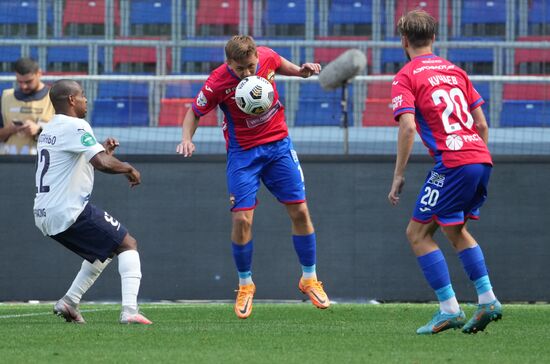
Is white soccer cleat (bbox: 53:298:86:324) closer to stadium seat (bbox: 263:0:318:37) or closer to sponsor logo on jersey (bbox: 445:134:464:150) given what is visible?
sponsor logo on jersey (bbox: 445:134:464:150)

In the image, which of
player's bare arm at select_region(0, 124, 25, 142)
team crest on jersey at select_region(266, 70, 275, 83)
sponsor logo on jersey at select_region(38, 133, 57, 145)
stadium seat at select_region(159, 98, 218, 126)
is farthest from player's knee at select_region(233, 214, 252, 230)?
stadium seat at select_region(159, 98, 218, 126)

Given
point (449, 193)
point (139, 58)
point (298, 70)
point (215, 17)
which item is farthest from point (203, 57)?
point (449, 193)

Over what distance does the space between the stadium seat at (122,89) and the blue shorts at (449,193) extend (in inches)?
223

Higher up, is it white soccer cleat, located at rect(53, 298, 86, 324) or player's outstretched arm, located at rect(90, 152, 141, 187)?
player's outstretched arm, located at rect(90, 152, 141, 187)

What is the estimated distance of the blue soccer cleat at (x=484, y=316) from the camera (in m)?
5.86

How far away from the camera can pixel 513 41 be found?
519 inches

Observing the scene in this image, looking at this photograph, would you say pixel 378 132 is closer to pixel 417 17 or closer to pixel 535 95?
pixel 535 95

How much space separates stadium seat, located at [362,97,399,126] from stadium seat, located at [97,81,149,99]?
2.30 meters

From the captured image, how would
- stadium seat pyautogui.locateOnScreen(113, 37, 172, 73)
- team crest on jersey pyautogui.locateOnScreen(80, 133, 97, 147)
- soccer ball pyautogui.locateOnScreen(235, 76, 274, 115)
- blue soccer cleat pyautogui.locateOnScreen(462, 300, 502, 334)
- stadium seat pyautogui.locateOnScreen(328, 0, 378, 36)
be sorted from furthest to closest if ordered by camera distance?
stadium seat pyautogui.locateOnScreen(328, 0, 378, 36) < stadium seat pyautogui.locateOnScreen(113, 37, 172, 73) < soccer ball pyautogui.locateOnScreen(235, 76, 274, 115) < team crest on jersey pyautogui.locateOnScreen(80, 133, 97, 147) < blue soccer cleat pyautogui.locateOnScreen(462, 300, 502, 334)

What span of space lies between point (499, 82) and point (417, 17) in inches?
205

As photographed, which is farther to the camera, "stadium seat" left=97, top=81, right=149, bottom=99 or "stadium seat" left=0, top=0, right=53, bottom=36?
"stadium seat" left=0, top=0, right=53, bottom=36

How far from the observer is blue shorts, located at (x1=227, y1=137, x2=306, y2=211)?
752cm

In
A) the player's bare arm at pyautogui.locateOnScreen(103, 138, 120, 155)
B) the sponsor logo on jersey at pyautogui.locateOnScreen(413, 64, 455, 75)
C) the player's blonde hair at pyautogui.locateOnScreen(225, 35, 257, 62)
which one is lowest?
the player's bare arm at pyautogui.locateOnScreen(103, 138, 120, 155)

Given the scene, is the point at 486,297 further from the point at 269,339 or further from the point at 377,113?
the point at 377,113
